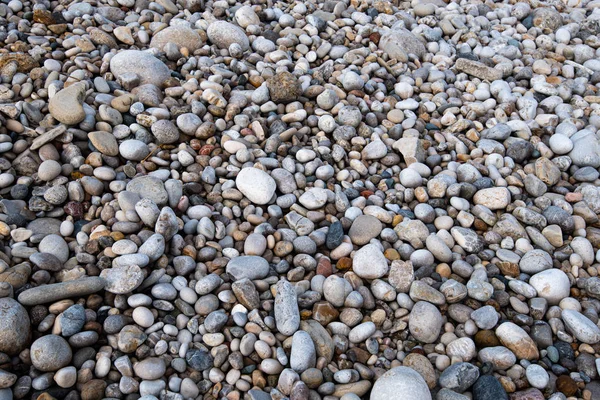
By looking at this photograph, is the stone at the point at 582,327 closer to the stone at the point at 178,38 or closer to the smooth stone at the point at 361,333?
the smooth stone at the point at 361,333

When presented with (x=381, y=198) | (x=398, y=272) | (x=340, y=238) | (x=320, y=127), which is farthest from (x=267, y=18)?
(x=398, y=272)

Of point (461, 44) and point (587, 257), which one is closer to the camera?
point (587, 257)

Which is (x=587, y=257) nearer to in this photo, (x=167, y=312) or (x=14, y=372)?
(x=167, y=312)

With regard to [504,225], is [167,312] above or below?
below

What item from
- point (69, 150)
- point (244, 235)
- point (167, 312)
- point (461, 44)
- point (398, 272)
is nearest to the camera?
point (167, 312)

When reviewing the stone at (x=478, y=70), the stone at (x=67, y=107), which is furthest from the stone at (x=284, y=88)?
the stone at (x=478, y=70)

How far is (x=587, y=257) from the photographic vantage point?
2.66m

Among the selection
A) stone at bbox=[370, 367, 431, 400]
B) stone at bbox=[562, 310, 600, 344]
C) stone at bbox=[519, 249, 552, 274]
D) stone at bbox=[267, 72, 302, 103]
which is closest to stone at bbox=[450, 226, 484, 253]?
stone at bbox=[519, 249, 552, 274]

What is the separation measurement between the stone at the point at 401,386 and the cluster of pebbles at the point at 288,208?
0.04ft

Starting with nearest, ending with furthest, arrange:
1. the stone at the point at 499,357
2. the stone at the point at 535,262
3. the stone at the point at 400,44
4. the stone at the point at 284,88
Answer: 1. the stone at the point at 499,357
2. the stone at the point at 535,262
3. the stone at the point at 284,88
4. the stone at the point at 400,44

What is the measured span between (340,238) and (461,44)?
2.61 metres

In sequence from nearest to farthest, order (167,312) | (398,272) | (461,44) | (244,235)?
(167,312)
(398,272)
(244,235)
(461,44)

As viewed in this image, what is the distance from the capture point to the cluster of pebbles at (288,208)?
2082 millimetres

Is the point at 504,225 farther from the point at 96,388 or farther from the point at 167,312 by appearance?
the point at 96,388
